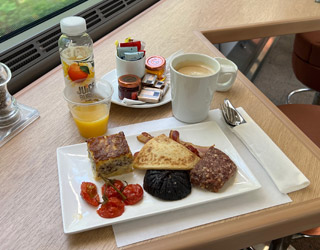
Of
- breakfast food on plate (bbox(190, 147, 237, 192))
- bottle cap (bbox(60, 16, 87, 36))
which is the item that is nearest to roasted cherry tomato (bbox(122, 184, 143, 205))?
breakfast food on plate (bbox(190, 147, 237, 192))

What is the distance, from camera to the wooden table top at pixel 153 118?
0.62 meters

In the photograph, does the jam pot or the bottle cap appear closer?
the bottle cap

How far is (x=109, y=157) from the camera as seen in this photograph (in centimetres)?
71

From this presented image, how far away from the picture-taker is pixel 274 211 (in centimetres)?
67

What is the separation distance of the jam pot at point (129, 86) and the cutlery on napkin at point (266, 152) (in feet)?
0.85

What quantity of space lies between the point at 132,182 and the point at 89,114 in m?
0.23

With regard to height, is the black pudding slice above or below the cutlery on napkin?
above

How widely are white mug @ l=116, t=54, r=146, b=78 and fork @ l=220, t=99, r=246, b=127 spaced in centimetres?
28

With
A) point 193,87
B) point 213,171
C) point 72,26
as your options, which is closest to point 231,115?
point 193,87

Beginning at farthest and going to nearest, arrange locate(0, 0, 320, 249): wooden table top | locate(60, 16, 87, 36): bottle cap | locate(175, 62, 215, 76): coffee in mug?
locate(175, 62, 215, 76): coffee in mug → locate(60, 16, 87, 36): bottle cap → locate(0, 0, 320, 249): wooden table top

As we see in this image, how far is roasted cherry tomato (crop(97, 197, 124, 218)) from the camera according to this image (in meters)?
0.64

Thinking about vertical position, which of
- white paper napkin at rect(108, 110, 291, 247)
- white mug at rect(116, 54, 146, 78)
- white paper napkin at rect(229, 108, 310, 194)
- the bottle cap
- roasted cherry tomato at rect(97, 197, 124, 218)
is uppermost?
the bottle cap

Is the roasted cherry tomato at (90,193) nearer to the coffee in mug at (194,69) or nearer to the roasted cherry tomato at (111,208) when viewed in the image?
the roasted cherry tomato at (111,208)

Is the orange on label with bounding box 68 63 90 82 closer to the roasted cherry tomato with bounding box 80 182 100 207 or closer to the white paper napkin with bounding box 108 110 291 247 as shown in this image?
the roasted cherry tomato with bounding box 80 182 100 207
